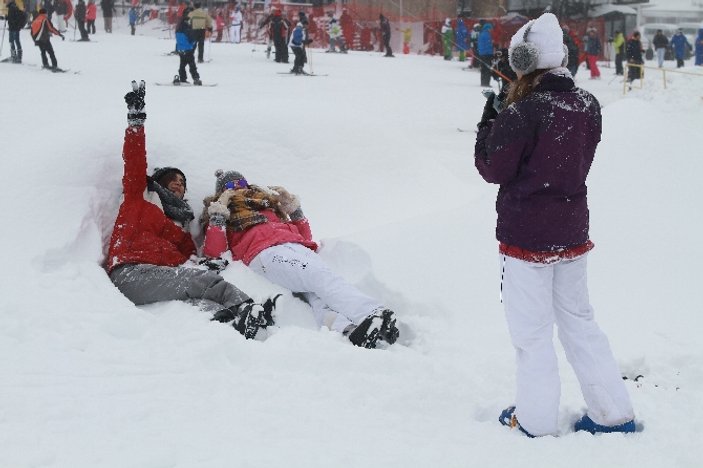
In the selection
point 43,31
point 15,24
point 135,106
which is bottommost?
point 135,106

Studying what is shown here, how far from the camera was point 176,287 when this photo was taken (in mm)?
3836

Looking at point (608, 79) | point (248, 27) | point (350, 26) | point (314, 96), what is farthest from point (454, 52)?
point (314, 96)

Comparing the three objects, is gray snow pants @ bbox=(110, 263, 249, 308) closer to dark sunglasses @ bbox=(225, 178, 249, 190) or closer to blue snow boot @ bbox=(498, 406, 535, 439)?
dark sunglasses @ bbox=(225, 178, 249, 190)

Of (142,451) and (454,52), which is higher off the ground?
(454,52)

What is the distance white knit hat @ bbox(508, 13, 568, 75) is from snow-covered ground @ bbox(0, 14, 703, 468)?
136cm

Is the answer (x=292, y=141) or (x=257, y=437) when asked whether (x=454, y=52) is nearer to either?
(x=292, y=141)

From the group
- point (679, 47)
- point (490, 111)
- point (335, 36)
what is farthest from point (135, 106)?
point (679, 47)

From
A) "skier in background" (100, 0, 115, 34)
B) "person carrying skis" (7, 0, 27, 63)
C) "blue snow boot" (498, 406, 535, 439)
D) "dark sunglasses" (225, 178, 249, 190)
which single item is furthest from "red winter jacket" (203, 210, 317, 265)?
"skier in background" (100, 0, 115, 34)

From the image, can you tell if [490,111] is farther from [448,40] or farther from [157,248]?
[448,40]

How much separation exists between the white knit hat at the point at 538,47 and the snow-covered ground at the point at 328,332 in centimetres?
136

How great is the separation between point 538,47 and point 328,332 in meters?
1.94

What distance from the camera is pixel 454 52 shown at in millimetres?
24094

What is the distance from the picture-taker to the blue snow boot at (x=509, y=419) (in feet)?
8.55

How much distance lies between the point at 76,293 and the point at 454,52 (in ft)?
72.8
